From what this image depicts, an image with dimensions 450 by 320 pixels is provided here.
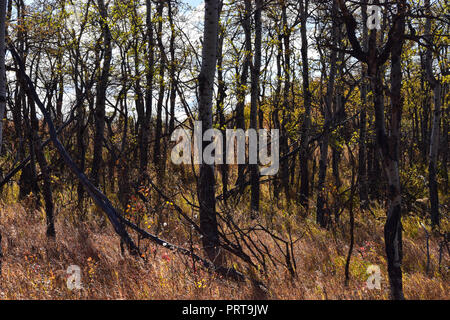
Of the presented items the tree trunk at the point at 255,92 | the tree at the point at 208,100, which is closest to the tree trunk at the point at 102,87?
the tree trunk at the point at 255,92

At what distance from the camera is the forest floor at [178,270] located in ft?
13.2

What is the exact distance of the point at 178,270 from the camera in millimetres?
4582

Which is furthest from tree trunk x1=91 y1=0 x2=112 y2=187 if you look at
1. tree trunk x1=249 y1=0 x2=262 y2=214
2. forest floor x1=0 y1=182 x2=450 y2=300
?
tree trunk x1=249 y1=0 x2=262 y2=214

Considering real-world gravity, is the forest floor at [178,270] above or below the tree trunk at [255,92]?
below

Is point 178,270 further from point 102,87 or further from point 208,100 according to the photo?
point 102,87

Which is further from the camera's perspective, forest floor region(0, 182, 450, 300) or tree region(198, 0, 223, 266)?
tree region(198, 0, 223, 266)

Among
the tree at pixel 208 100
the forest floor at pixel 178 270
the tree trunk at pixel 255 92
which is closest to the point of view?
the forest floor at pixel 178 270

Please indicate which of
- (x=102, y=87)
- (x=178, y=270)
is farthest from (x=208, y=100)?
(x=102, y=87)

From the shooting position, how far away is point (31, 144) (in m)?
6.82

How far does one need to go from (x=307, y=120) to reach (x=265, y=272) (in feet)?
17.0

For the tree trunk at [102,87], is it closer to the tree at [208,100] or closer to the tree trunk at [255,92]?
the tree trunk at [255,92]

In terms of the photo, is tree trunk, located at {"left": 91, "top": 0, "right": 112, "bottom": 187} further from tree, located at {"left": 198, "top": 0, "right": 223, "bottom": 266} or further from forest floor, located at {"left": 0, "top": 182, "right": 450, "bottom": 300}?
tree, located at {"left": 198, "top": 0, "right": 223, "bottom": 266}

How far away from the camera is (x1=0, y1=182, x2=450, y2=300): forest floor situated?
4031mm
